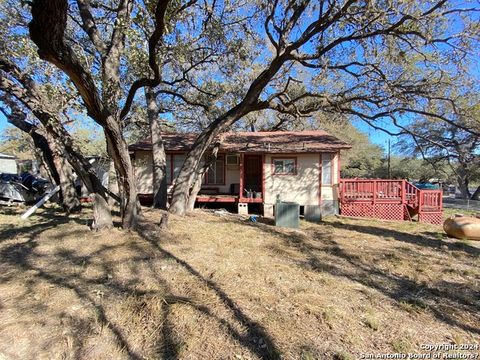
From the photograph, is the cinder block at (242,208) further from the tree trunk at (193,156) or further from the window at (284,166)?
the tree trunk at (193,156)

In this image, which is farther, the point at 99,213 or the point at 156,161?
the point at 156,161

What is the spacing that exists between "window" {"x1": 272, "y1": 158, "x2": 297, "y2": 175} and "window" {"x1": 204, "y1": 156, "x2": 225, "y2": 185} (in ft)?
8.77

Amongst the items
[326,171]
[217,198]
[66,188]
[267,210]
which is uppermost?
[326,171]

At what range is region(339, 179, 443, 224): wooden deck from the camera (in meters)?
11.7

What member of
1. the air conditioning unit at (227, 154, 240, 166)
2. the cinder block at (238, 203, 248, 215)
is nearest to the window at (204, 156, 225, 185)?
the air conditioning unit at (227, 154, 240, 166)

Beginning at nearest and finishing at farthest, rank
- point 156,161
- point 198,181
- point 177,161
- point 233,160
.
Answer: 1. point 198,181
2. point 156,161
3. point 177,161
4. point 233,160

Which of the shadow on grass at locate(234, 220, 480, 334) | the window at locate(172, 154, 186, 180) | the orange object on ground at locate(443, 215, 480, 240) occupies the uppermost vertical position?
the window at locate(172, 154, 186, 180)

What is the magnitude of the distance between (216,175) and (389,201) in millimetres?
7676

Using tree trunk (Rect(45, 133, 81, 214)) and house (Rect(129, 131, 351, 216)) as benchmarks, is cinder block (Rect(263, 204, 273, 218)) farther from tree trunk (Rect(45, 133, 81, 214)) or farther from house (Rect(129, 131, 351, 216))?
tree trunk (Rect(45, 133, 81, 214))

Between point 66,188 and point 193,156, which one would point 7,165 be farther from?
point 193,156

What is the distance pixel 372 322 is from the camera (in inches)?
124

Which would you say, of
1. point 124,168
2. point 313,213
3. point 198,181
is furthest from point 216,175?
point 124,168

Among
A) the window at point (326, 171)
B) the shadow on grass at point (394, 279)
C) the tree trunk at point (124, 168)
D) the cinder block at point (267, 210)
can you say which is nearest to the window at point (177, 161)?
the cinder block at point (267, 210)

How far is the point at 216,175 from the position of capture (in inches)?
539
